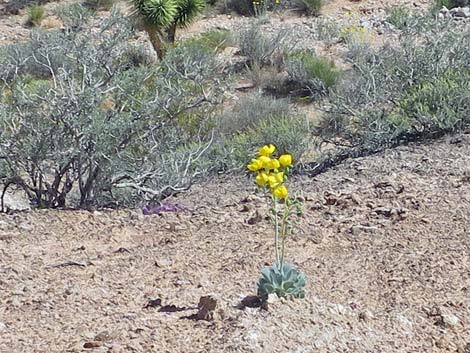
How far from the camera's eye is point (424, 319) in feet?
14.8

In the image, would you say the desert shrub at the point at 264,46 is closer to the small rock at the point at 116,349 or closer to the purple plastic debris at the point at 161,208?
the purple plastic debris at the point at 161,208

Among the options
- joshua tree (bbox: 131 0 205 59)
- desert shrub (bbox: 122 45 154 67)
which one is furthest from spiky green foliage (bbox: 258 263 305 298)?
desert shrub (bbox: 122 45 154 67)

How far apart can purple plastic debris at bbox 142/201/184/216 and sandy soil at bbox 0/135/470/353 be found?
6.4 inches

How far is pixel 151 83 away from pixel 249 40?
35.5ft

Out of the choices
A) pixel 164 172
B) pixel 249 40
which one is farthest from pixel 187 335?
pixel 249 40

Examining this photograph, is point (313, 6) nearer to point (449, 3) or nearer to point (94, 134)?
point (449, 3)

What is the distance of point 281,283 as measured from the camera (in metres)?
4.42

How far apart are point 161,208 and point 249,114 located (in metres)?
7.94

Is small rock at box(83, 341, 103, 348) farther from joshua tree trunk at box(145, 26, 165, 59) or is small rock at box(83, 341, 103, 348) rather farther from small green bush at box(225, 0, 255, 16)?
small green bush at box(225, 0, 255, 16)

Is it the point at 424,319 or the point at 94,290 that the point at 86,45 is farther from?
the point at 424,319

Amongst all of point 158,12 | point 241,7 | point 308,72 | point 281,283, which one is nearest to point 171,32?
point 158,12

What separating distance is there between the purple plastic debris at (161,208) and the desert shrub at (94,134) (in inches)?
14.8

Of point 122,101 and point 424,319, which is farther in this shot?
point 122,101

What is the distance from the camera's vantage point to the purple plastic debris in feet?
23.9
